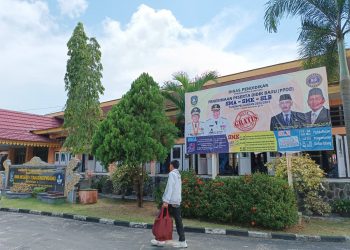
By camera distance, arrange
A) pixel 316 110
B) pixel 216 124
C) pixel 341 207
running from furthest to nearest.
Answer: pixel 216 124
pixel 341 207
pixel 316 110

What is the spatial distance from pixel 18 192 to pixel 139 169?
741cm

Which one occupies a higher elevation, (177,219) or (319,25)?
(319,25)

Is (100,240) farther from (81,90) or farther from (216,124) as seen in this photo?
(81,90)

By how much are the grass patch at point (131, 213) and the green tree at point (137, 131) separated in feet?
3.24

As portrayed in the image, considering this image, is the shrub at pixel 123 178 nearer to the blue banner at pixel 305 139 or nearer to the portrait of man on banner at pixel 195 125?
the portrait of man on banner at pixel 195 125

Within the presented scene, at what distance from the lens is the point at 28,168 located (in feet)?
48.4

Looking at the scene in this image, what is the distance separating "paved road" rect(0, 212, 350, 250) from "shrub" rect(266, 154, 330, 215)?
8.40 feet

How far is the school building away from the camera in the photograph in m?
13.9

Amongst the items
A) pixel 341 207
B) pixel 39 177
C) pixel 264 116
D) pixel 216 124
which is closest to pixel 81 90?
pixel 39 177

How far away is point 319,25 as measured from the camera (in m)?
10.3

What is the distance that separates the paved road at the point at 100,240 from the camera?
6.10 m

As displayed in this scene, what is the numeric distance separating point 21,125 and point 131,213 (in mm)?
17189

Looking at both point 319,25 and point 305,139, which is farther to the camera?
point 319,25

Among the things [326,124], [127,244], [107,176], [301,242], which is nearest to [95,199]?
[107,176]
